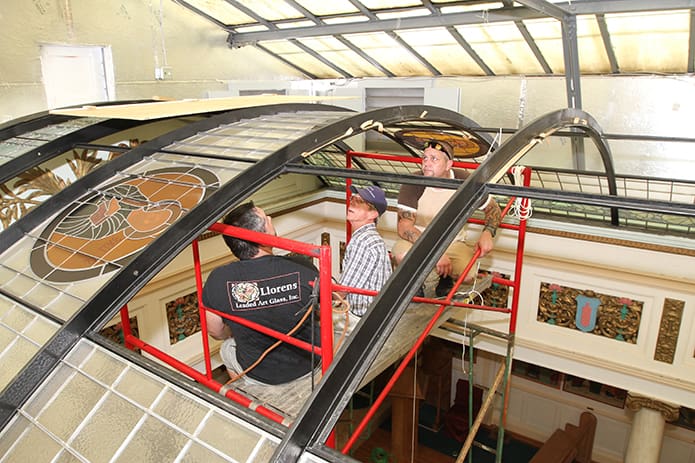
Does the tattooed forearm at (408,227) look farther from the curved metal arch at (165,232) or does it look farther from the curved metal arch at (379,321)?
the curved metal arch at (379,321)

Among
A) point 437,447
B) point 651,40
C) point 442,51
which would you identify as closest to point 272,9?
point 442,51

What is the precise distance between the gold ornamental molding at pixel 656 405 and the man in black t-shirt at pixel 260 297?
337cm

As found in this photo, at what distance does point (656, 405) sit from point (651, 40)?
9.42 ft

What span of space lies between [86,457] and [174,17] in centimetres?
453

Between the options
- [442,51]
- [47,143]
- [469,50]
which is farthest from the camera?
[442,51]

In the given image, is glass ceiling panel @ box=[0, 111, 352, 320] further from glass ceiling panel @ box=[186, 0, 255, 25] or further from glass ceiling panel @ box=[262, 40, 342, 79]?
glass ceiling panel @ box=[262, 40, 342, 79]

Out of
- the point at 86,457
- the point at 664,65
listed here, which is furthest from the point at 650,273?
the point at 86,457

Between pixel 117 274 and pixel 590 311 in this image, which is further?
pixel 590 311

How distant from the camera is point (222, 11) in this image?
4.71 m

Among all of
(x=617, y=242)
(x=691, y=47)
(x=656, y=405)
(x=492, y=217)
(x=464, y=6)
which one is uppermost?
(x=464, y=6)

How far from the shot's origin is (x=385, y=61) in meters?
4.78

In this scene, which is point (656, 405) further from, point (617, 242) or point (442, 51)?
point (442, 51)

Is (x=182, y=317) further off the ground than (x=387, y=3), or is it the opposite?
(x=387, y=3)

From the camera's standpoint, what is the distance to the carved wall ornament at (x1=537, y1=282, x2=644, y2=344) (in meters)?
3.88
